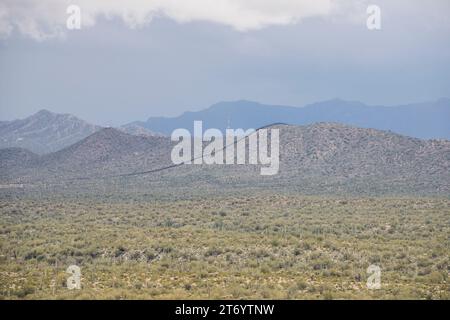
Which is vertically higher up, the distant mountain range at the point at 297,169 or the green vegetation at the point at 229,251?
the distant mountain range at the point at 297,169

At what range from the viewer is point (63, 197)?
5334cm

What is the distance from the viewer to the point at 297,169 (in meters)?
74.8

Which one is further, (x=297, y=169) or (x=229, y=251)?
(x=297, y=169)

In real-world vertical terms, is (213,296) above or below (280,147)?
below

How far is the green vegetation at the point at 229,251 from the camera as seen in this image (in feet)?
52.2

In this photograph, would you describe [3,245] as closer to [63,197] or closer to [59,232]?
[59,232]

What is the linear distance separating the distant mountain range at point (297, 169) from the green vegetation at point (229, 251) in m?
19.4

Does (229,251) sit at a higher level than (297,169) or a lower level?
lower

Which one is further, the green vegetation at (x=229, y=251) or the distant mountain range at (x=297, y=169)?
the distant mountain range at (x=297, y=169)

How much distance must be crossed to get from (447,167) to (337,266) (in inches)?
2113

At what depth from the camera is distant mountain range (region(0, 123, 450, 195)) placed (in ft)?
204

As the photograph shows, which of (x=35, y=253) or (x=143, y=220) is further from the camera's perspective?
(x=143, y=220)

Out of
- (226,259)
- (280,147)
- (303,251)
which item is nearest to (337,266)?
(303,251)

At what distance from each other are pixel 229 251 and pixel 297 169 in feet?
173
